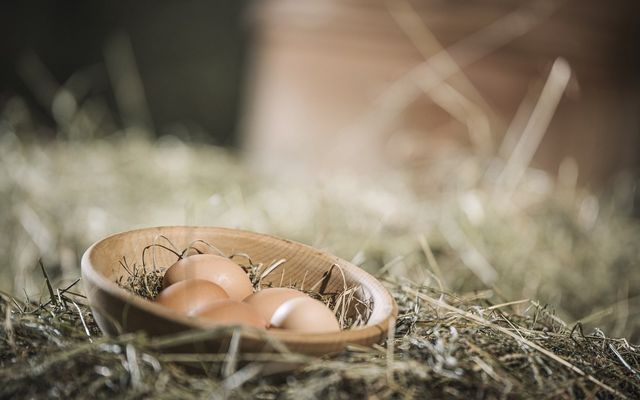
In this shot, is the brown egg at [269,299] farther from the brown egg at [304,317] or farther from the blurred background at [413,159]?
the blurred background at [413,159]

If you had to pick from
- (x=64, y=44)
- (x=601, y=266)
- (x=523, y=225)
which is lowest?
(x=601, y=266)

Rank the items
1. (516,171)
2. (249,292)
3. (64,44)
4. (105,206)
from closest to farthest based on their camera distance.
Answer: (249,292), (105,206), (516,171), (64,44)

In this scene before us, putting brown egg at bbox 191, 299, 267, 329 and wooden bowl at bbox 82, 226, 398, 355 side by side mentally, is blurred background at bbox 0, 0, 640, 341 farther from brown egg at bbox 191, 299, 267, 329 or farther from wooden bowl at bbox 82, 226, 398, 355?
brown egg at bbox 191, 299, 267, 329

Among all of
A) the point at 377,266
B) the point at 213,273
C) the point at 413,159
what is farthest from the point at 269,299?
the point at 413,159

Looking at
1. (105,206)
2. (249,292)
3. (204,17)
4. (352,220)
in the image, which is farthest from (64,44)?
(249,292)

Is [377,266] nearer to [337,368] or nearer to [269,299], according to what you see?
[269,299]

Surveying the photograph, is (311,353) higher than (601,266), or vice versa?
(311,353)

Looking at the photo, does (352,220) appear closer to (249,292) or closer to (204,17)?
(249,292)

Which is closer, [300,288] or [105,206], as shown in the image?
[300,288]

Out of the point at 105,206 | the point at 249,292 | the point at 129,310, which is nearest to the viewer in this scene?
the point at 129,310
